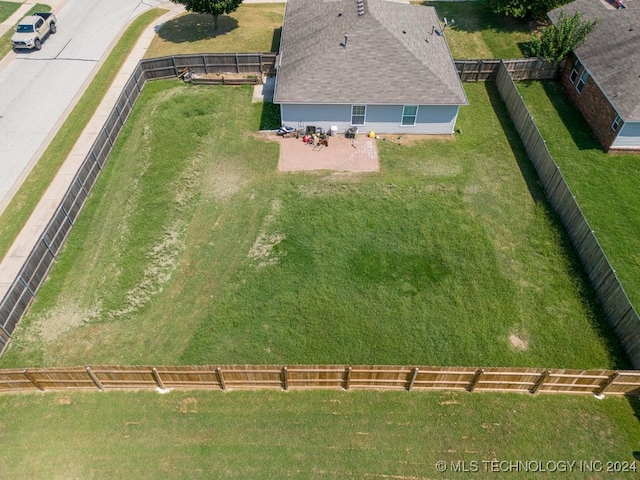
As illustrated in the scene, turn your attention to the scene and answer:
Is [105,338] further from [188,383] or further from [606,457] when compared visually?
[606,457]

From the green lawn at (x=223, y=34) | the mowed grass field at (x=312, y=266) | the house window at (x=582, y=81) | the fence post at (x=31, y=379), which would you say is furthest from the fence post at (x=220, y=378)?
the house window at (x=582, y=81)

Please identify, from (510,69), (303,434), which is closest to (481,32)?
(510,69)

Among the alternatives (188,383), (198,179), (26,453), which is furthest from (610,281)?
(26,453)

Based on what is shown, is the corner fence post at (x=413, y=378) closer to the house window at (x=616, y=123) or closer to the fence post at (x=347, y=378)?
the fence post at (x=347, y=378)

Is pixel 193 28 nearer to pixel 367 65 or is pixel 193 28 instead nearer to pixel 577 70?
pixel 367 65

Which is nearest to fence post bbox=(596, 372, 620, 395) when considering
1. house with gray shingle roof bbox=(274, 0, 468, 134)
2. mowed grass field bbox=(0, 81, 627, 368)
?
mowed grass field bbox=(0, 81, 627, 368)

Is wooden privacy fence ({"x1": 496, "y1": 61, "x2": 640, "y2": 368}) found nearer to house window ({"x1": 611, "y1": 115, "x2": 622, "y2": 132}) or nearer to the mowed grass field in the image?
the mowed grass field

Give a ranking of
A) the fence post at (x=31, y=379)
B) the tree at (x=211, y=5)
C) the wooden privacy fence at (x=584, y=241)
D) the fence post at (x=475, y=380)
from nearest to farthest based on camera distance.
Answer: the fence post at (x=475, y=380) → the fence post at (x=31, y=379) → the wooden privacy fence at (x=584, y=241) → the tree at (x=211, y=5)
